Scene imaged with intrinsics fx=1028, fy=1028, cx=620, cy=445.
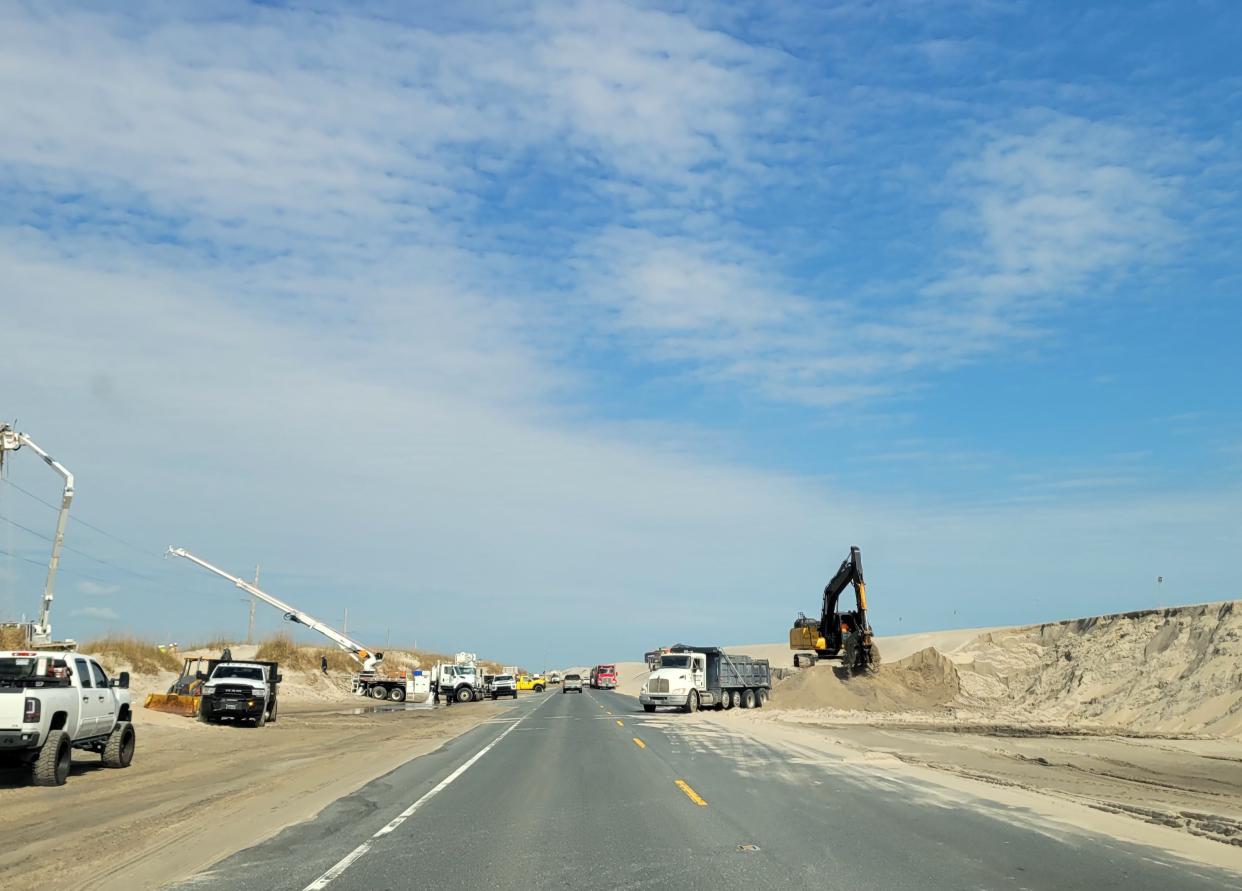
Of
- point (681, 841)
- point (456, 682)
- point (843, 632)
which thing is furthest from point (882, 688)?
point (681, 841)

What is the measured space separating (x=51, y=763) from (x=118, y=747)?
4369 millimetres

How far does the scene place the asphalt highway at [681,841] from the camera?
9.52 meters

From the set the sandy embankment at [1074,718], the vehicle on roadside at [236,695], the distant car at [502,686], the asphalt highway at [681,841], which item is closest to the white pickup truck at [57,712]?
the asphalt highway at [681,841]

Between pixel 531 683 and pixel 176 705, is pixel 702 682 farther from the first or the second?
pixel 531 683

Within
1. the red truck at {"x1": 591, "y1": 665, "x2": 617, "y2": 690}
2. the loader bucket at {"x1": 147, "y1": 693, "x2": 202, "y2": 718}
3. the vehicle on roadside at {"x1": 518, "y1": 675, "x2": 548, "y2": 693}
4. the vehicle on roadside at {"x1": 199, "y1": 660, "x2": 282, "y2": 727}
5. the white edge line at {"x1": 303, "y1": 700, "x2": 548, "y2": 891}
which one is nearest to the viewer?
the white edge line at {"x1": 303, "y1": 700, "x2": 548, "y2": 891}

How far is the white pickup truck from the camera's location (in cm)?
1720

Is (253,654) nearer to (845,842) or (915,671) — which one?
(915,671)

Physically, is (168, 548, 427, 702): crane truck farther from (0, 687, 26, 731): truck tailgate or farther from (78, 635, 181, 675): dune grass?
(0, 687, 26, 731): truck tailgate

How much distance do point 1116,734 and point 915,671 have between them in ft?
61.3

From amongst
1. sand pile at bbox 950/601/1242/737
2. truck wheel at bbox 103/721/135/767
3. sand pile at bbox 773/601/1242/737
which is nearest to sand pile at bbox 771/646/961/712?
sand pile at bbox 773/601/1242/737

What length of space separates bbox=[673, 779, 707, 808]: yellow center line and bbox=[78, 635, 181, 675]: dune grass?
52.4 meters

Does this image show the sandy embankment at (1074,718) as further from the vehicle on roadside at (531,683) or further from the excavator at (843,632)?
the vehicle on roadside at (531,683)

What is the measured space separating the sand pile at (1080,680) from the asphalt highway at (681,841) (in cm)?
2230

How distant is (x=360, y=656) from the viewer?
7650 centimetres
